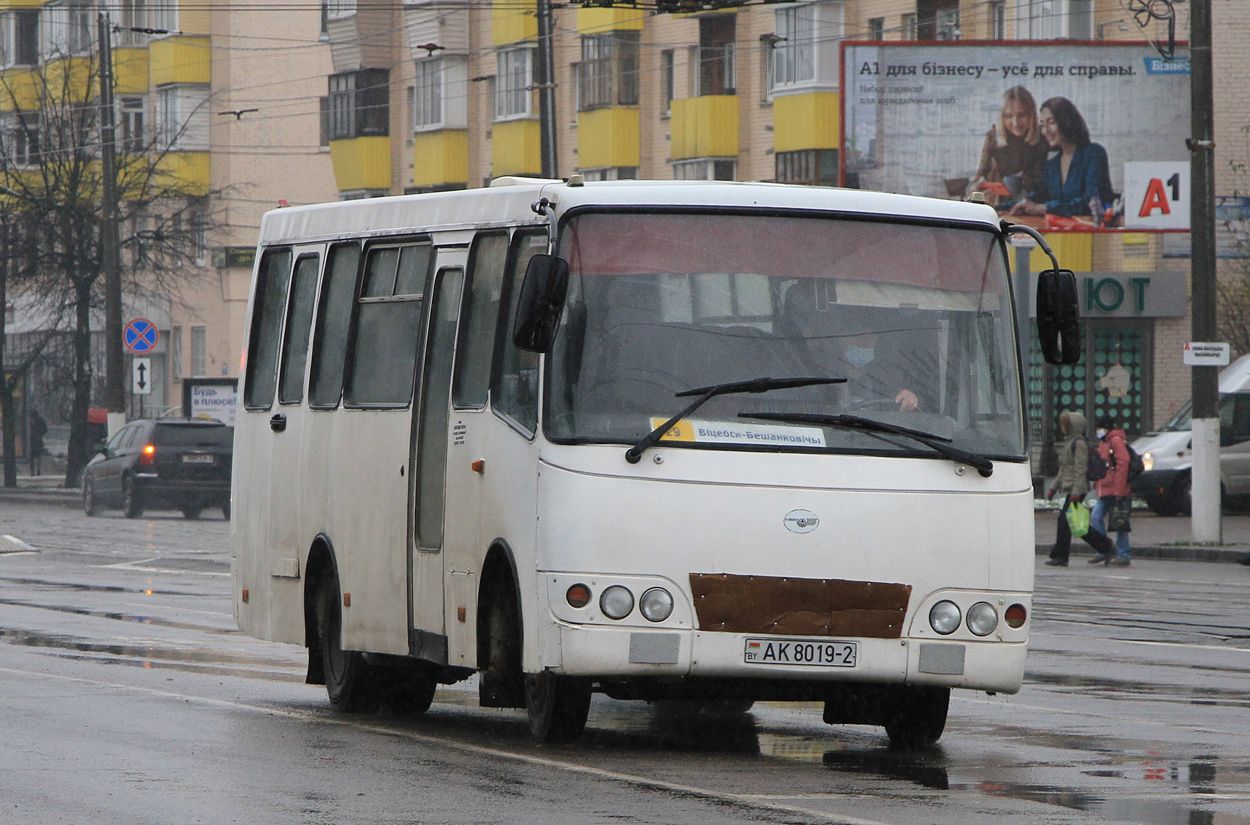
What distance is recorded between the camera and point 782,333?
33.7ft

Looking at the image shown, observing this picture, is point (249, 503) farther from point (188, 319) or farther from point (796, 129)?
point (188, 319)

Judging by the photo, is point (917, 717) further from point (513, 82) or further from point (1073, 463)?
point (513, 82)

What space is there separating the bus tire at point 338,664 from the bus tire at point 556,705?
1.95 metres

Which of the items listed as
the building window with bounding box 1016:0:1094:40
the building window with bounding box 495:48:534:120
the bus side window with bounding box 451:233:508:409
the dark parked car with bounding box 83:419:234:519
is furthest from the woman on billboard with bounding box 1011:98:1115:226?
the bus side window with bounding box 451:233:508:409

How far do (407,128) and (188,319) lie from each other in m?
10.6

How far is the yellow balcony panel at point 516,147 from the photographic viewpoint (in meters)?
56.3

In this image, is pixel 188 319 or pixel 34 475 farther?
pixel 188 319

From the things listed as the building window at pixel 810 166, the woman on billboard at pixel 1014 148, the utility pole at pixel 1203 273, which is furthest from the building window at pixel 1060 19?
the utility pole at pixel 1203 273

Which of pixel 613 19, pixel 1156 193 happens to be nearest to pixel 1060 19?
pixel 1156 193

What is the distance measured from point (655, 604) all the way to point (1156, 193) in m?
29.3

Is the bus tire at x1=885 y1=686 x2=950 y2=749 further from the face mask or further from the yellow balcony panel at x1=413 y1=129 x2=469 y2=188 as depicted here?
the yellow balcony panel at x1=413 y1=129 x2=469 y2=188

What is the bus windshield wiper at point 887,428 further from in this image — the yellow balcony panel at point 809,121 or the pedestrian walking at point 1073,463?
the yellow balcony panel at point 809,121

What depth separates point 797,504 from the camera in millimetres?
10008

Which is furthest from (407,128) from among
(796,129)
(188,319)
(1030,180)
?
(1030,180)
